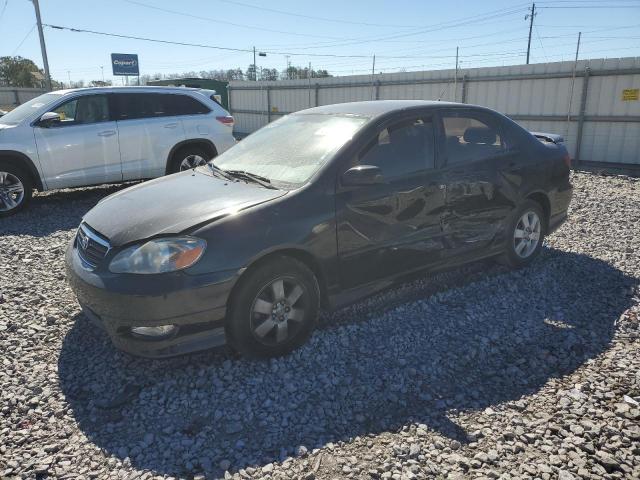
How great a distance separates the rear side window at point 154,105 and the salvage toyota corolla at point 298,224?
4465 mm

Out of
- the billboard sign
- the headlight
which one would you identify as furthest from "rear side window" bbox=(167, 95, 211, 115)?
the billboard sign

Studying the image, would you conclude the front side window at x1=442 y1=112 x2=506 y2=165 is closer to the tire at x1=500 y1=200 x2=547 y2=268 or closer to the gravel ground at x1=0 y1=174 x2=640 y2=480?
the tire at x1=500 y1=200 x2=547 y2=268

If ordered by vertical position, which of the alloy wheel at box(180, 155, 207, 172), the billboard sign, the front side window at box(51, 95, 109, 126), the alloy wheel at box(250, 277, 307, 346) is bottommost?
the alloy wheel at box(250, 277, 307, 346)

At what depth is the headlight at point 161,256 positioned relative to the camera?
3061mm

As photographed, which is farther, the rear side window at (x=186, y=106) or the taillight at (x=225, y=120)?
the taillight at (x=225, y=120)

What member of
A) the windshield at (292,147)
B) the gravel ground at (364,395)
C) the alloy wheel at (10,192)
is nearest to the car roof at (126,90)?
the alloy wheel at (10,192)

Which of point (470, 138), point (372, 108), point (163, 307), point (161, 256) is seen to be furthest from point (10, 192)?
point (470, 138)

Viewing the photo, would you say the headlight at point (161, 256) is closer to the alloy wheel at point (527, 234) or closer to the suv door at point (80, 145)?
the alloy wheel at point (527, 234)

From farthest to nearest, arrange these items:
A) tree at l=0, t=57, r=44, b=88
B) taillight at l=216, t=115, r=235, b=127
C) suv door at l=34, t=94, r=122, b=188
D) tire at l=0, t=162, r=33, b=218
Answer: tree at l=0, t=57, r=44, b=88
taillight at l=216, t=115, r=235, b=127
suv door at l=34, t=94, r=122, b=188
tire at l=0, t=162, r=33, b=218

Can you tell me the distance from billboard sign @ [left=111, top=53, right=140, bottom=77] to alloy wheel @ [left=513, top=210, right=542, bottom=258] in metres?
34.5

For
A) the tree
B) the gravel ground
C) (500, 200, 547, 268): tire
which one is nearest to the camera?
the gravel ground

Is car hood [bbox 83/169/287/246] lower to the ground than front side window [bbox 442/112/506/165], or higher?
lower

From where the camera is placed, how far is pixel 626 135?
38.4 feet

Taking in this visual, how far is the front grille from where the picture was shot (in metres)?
3.30
